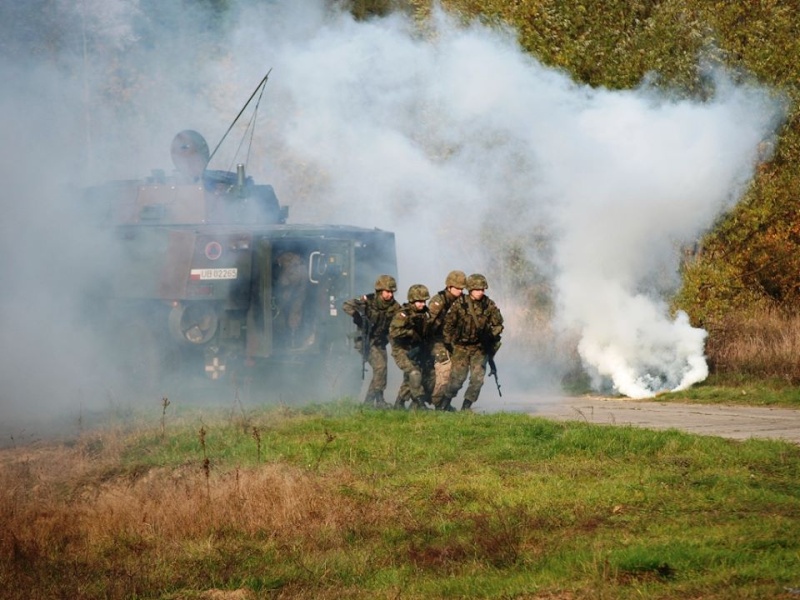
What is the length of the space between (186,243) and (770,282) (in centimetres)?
1145

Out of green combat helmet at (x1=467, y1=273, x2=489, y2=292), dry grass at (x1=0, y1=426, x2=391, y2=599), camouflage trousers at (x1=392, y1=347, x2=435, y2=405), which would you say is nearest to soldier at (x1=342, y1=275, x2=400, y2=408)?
camouflage trousers at (x1=392, y1=347, x2=435, y2=405)

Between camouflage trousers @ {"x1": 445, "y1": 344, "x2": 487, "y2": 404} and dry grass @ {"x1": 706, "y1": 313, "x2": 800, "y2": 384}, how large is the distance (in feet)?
19.0

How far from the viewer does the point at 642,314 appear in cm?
2188

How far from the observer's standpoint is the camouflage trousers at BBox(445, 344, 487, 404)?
1769 cm

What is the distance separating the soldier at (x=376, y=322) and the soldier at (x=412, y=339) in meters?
0.60

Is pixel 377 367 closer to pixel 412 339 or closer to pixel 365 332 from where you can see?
pixel 365 332

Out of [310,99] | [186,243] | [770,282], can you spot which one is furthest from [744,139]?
[186,243]

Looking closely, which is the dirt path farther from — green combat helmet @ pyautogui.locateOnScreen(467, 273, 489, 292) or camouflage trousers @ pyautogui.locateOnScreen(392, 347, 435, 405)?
green combat helmet @ pyautogui.locateOnScreen(467, 273, 489, 292)

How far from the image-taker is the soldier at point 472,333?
57.4 ft

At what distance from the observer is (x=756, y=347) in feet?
71.4

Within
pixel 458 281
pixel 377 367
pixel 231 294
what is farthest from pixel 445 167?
pixel 458 281

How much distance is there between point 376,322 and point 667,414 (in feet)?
13.6

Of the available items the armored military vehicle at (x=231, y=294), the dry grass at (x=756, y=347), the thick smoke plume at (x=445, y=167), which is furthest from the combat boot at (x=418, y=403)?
the dry grass at (x=756, y=347)

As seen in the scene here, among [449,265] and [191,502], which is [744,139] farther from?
[191,502]
